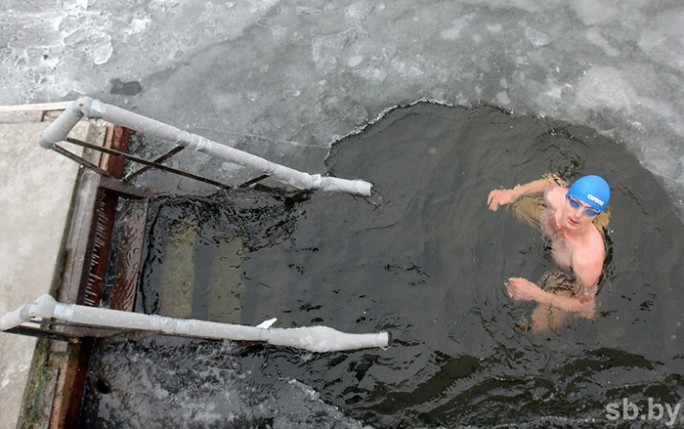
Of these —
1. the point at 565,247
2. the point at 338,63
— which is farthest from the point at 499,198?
the point at 338,63

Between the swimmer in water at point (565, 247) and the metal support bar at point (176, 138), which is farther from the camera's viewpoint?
the swimmer in water at point (565, 247)

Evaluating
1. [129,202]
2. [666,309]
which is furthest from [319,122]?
[666,309]

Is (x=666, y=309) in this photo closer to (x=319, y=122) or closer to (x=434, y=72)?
(x=434, y=72)

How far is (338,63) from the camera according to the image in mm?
5801

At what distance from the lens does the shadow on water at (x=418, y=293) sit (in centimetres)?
453

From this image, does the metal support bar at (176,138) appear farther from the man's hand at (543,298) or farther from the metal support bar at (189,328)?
the man's hand at (543,298)

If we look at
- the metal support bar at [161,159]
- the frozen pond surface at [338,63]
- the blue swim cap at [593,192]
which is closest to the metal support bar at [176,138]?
the metal support bar at [161,159]

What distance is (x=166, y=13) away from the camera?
239 inches

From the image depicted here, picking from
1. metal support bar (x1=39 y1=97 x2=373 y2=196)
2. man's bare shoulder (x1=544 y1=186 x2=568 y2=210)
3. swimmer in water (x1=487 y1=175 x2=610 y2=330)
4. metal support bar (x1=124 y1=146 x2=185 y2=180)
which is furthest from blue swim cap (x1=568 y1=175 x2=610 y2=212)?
metal support bar (x1=124 y1=146 x2=185 y2=180)

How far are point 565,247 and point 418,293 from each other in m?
1.32

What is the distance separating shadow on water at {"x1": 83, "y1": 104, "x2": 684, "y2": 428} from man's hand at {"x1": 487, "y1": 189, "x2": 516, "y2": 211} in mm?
75

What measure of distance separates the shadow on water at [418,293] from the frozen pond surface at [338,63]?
0.29 metres

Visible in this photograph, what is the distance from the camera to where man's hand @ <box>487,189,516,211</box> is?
202 inches

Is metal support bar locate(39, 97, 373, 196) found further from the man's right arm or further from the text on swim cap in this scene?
the text on swim cap
